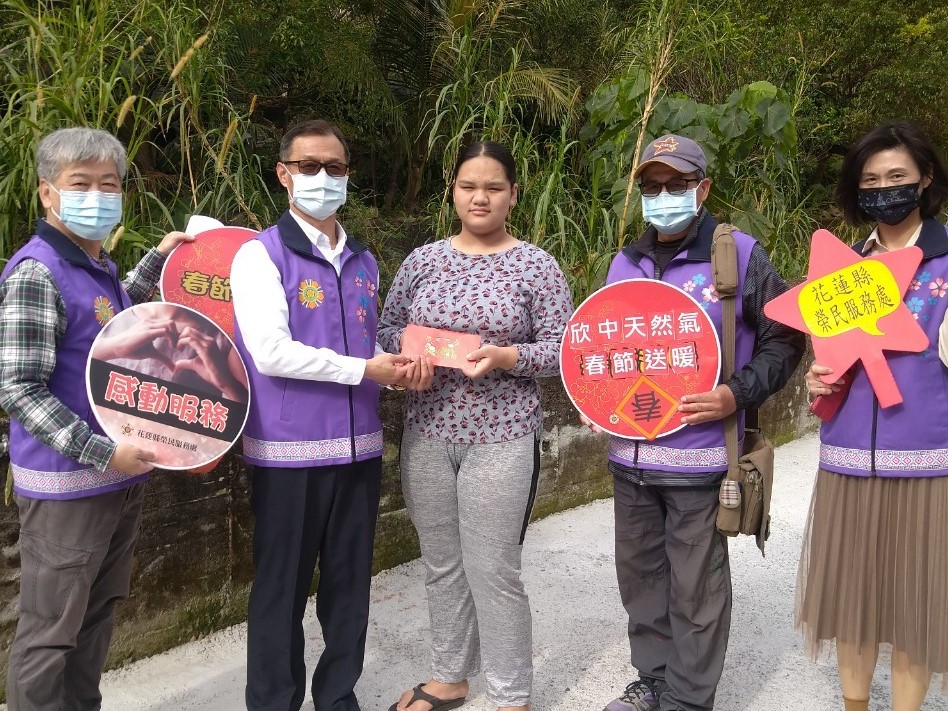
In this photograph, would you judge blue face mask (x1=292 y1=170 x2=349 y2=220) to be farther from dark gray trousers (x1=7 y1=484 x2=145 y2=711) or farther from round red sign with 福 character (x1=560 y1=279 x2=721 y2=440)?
dark gray trousers (x1=7 y1=484 x2=145 y2=711)

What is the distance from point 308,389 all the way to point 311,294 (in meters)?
0.26

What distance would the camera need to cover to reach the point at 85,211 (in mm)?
2117

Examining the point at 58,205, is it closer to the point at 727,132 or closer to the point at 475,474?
the point at 475,474

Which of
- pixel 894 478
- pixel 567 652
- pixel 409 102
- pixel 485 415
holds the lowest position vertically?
pixel 567 652

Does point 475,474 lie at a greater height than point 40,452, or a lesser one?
lesser

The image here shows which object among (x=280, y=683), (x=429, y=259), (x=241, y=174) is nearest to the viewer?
(x=280, y=683)

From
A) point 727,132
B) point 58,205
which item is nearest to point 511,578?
point 58,205

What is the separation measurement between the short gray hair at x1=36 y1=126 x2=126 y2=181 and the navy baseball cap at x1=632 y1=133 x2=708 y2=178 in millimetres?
1463

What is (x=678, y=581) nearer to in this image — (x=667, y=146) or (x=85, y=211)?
(x=667, y=146)

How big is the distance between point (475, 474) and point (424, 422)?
0.22 metres

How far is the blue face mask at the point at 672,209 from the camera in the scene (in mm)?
2494

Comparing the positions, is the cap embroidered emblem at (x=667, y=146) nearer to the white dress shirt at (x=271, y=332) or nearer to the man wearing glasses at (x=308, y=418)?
the man wearing glasses at (x=308, y=418)

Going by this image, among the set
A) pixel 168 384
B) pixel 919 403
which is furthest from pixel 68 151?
pixel 919 403

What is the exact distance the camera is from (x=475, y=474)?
2.52 m
